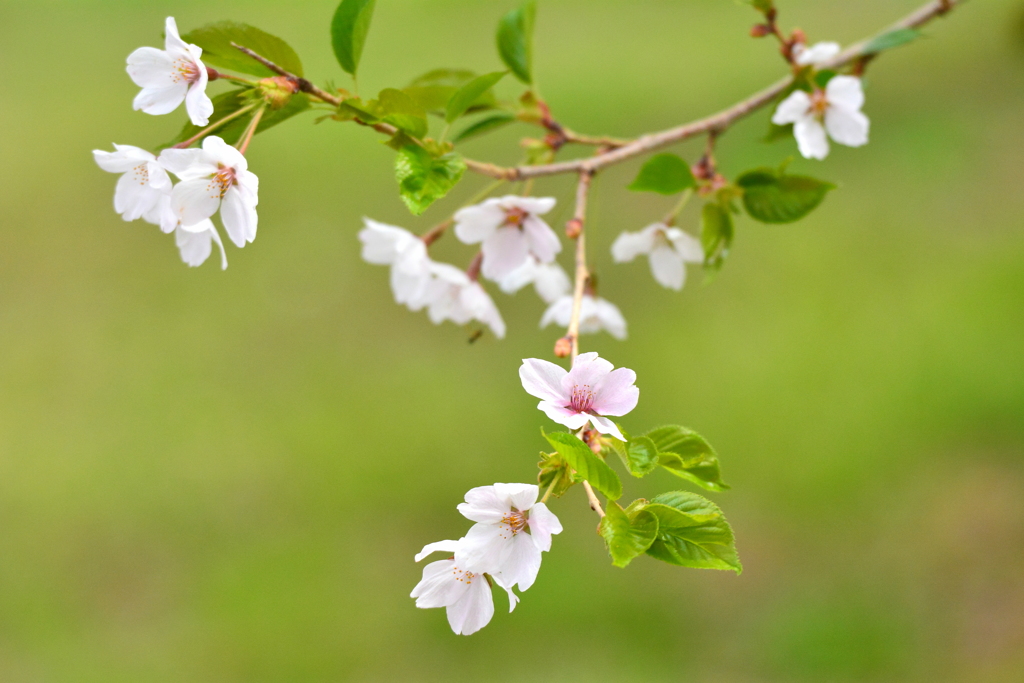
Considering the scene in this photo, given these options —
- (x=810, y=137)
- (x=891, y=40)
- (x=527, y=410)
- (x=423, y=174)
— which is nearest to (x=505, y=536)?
(x=423, y=174)

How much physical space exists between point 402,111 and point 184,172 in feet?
0.65

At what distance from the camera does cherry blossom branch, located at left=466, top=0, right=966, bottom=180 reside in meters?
0.87

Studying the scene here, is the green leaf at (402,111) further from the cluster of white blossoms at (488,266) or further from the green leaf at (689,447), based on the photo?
the green leaf at (689,447)

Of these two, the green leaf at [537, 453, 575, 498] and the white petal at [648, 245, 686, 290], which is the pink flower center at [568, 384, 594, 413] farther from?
the white petal at [648, 245, 686, 290]

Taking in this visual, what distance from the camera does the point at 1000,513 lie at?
197 centimetres

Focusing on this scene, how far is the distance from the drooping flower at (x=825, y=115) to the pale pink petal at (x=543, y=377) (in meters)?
0.51

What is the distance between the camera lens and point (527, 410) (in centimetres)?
222

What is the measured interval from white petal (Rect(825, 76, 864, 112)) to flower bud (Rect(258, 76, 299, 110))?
25.9 inches

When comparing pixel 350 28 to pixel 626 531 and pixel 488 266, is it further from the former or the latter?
pixel 626 531

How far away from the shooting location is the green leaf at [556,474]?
0.58m

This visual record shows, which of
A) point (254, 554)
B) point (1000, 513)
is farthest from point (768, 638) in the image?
point (254, 554)

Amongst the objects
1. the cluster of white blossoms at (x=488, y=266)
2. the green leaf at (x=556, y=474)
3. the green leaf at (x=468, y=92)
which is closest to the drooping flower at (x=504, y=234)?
the cluster of white blossoms at (x=488, y=266)

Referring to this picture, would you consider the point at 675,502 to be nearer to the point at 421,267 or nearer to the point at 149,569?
the point at 421,267

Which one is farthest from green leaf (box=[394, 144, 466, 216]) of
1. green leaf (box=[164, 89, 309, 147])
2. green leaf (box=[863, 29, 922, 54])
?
green leaf (box=[863, 29, 922, 54])
